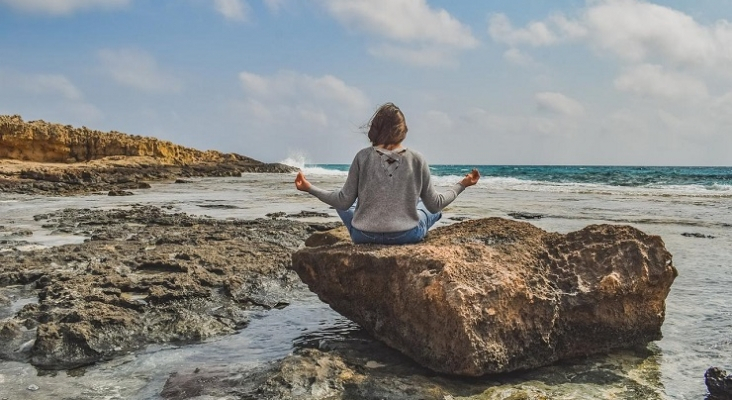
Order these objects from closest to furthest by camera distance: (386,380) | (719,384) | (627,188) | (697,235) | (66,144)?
(719,384), (386,380), (697,235), (627,188), (66,144)

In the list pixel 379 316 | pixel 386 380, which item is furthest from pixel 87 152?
pixel 386 380

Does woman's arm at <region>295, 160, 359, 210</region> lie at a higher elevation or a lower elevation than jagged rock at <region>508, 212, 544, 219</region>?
higher

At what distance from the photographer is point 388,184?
420cm

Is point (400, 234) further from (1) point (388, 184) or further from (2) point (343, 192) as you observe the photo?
(2) point (343, 192)

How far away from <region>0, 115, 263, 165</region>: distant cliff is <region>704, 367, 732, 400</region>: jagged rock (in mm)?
40252

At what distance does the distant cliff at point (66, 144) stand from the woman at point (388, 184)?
38.1m

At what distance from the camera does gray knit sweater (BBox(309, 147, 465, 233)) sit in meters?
4.19

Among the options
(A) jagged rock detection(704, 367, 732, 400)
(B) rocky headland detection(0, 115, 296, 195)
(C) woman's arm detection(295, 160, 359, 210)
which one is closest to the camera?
(A) jagged rock detection(704, 367, 732, 400)

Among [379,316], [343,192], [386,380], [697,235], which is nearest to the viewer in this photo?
[386,380]

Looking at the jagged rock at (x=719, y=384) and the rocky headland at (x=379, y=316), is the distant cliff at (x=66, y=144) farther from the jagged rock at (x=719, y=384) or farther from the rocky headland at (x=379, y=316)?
the jagged rock at (x=719, y=384)

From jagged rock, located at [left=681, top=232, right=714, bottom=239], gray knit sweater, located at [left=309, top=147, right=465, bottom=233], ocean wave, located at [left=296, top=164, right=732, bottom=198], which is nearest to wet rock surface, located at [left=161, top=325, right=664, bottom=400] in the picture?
gray knit sweater, located at [left=309, top=147, right=465, bottom=233]

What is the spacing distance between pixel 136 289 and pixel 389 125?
9.04 feet

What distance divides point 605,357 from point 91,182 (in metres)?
22.7

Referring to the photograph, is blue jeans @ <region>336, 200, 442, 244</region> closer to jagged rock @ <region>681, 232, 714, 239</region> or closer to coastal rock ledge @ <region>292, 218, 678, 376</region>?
coastal rock ledge @ <region>292, 218, 678, 376</region>
